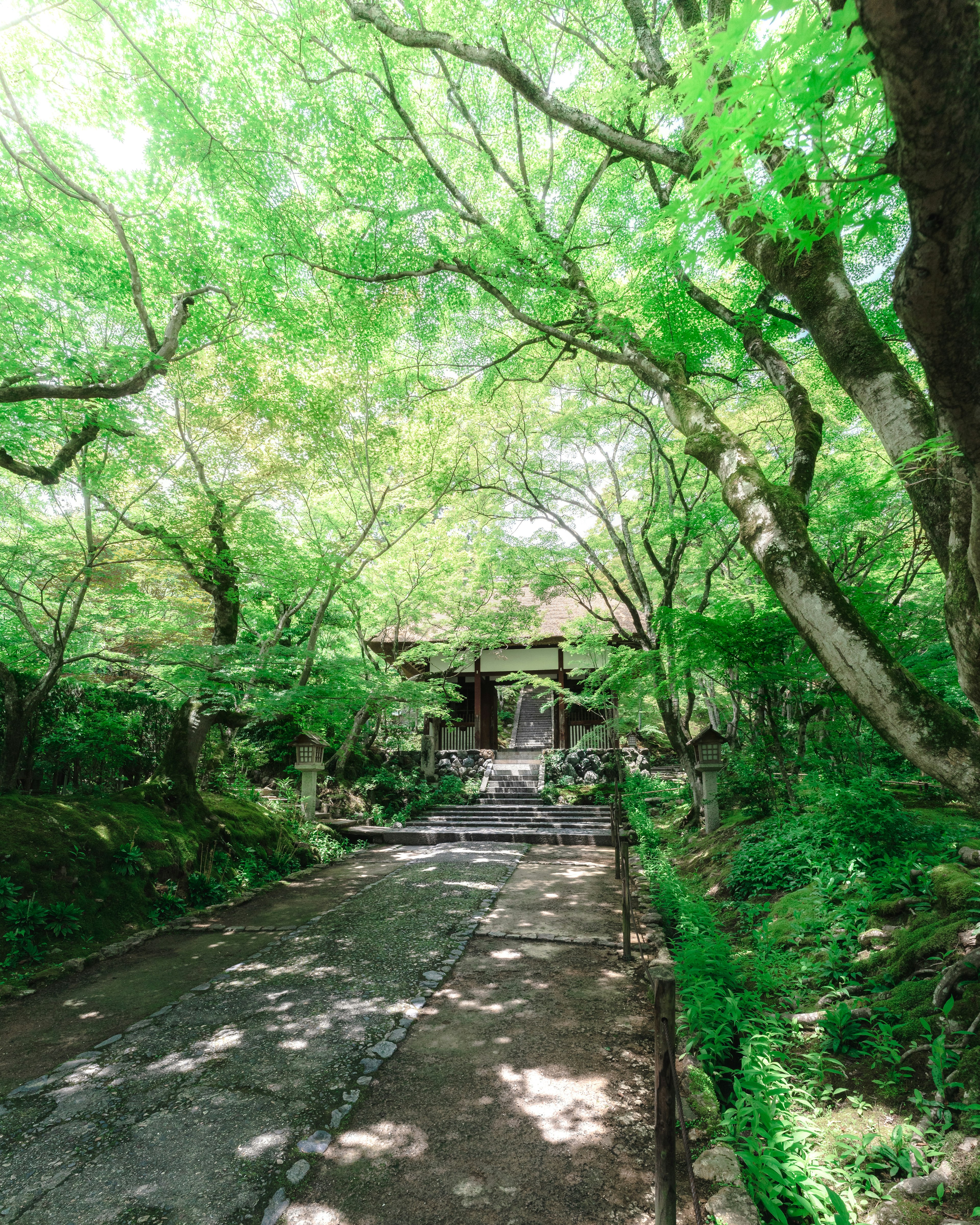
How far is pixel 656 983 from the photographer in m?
2.32

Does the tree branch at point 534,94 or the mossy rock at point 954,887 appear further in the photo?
the tree branch at point 534,94

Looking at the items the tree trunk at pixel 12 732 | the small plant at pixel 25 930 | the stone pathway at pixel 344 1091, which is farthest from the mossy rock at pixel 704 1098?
the tree trunk at pixel 12 732

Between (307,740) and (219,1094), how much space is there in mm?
7999

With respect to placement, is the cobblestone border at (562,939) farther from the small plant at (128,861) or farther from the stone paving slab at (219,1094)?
the small plant at (128,861)

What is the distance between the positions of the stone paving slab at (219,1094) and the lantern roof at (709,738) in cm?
541

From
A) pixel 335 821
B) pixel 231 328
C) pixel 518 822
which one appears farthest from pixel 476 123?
pixel 518 822

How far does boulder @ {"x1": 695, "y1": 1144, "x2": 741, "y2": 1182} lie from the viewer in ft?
8.27

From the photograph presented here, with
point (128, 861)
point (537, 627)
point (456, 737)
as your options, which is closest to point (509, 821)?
point (537, 627)

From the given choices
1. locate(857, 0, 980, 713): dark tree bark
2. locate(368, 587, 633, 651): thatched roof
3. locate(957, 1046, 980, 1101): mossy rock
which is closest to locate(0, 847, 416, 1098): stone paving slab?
locate(957, 1046, 980, 1101): mossy rock

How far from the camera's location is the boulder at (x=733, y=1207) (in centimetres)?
226

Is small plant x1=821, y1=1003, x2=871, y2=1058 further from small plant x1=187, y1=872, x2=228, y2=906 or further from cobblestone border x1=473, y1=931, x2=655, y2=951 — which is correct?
small plant x1=187, y1=872, x2=228, y2=906

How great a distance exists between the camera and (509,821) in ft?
45.5

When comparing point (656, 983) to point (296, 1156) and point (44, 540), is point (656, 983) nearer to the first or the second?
point (296, 1156)

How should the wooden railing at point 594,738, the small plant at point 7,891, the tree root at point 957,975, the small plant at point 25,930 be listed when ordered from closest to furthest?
the tree root at point 957,975 < the small plant at point 25,930 < the small plant at point 7,891 < the wooden railing at point 594,738
